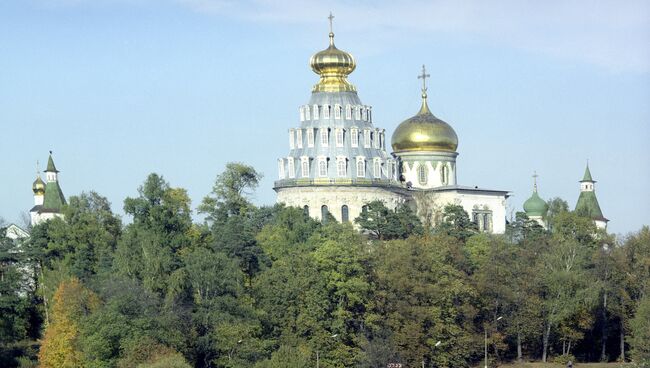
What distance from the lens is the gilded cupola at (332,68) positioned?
108 meters

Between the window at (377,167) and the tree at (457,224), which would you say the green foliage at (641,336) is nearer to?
the tree at (457,224)

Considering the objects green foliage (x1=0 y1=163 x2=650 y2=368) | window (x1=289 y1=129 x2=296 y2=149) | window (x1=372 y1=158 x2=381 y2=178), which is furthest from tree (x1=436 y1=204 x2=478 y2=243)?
window (x1=289 y1=129 x2=296 y2=149)

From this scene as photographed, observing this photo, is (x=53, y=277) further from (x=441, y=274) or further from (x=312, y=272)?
(x=441, y=274)

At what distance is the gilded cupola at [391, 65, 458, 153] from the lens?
379 feet

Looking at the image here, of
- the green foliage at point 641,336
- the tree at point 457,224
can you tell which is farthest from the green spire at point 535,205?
the green foliage at point 641,336

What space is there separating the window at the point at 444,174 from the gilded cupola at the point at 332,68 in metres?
10.2

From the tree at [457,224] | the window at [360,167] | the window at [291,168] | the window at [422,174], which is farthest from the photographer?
the window at [422,174]

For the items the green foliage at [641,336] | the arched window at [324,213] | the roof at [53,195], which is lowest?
the green foliage at [641,336]

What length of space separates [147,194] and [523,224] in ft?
106

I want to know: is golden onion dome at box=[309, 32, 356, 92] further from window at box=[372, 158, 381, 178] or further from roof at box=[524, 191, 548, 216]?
roof at box=[524, 191, 548, 216]

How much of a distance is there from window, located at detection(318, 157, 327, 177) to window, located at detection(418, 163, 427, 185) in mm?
10655

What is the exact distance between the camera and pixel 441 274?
3359 inches

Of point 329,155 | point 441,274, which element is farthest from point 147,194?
point 329,155

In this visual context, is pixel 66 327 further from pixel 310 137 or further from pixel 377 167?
pixel 377 167
